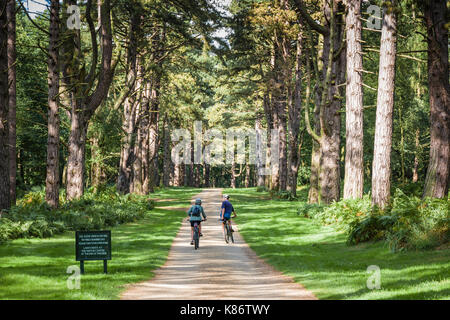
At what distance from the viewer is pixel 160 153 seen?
76625 mm

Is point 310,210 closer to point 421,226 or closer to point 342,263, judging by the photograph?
point 421,226

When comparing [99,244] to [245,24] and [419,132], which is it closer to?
[245,24]

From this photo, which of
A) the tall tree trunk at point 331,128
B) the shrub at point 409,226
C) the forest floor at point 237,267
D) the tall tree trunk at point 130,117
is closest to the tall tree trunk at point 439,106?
the shrub at point 409,226

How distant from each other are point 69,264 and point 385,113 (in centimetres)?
1074

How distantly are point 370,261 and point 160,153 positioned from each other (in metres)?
64.7

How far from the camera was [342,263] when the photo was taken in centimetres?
1351

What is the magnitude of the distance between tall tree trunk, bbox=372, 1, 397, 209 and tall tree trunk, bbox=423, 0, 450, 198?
1.19 m

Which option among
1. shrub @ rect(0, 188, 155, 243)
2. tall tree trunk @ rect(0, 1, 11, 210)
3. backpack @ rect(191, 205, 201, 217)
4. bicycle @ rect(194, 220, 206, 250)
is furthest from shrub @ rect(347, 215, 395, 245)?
tall tree trunk @ rect(0, 1, 11, 210)

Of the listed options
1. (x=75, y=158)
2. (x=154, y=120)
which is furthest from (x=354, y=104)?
(x=154, y=120)

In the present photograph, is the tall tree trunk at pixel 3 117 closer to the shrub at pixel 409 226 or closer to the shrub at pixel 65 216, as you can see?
the shrub at pixel 65 216

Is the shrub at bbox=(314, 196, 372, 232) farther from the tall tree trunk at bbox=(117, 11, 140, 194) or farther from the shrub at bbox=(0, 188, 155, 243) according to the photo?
the tall tree trunk at bbox=(117, 11, 140, 194)

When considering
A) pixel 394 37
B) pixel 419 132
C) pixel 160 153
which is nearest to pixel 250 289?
pixel 394 37

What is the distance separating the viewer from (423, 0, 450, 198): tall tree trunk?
16.6 meters

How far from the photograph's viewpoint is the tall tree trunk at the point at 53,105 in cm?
2039
